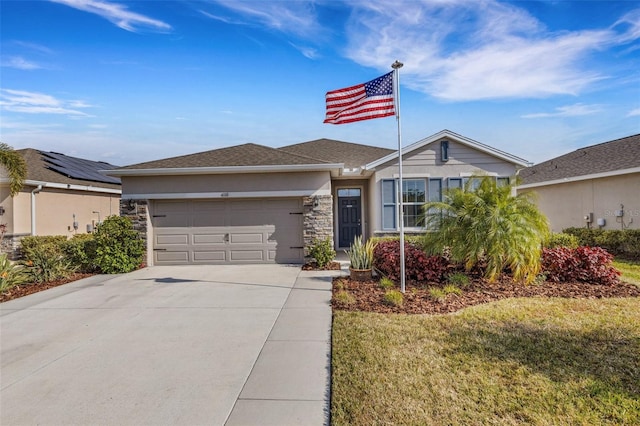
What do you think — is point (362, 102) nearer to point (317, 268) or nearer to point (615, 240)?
point (317, 268)

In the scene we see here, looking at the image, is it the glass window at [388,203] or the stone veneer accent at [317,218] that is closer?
the stone veneer accent at [317,218]

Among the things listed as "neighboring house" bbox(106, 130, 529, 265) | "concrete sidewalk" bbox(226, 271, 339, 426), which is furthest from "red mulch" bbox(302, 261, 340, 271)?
"concrete sidewalk" bbox(226, 271, 339, 426)

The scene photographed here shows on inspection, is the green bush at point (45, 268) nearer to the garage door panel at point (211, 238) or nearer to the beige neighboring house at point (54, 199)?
the garage door panel at point (211, 238)

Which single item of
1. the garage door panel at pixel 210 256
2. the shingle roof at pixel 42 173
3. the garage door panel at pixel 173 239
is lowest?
the garage door panel at pixel 210 256

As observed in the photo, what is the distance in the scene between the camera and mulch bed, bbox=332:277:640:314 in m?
5.72

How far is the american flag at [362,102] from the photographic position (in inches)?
268

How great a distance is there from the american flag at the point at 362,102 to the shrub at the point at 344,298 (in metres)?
3.53

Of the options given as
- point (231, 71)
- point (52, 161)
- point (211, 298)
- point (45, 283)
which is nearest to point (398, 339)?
point (211, 298)

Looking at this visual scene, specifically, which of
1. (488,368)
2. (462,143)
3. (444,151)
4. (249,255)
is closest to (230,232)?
(249,255)

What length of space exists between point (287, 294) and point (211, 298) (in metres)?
1.48

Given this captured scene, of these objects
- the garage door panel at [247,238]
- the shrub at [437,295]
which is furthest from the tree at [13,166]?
the shrub at [437,295]

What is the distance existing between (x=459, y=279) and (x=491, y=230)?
3.91ft

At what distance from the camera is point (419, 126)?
1495 cm

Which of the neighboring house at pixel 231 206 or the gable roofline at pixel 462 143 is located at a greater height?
the gable roofline at pixel 462 143
